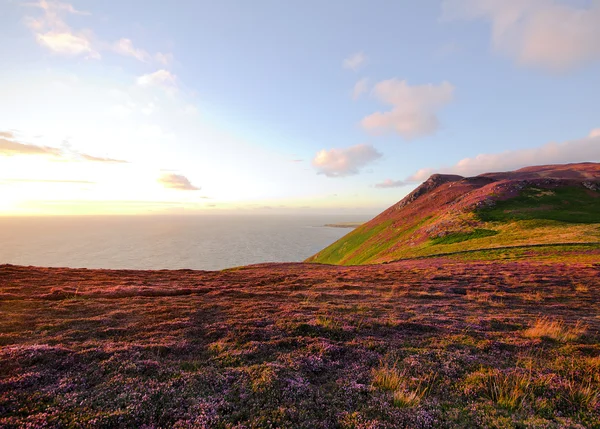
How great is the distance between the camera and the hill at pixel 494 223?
48.1m

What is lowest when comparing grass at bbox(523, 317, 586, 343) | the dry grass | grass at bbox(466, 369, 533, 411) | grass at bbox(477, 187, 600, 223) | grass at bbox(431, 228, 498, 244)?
grass at bbox(431, 228, 498, 244)

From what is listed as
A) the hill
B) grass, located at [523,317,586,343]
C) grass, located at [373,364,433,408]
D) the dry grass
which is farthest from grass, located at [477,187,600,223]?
the dry grass

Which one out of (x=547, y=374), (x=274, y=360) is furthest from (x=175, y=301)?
(x=547, y=374)

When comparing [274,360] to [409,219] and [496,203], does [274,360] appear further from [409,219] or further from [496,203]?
[409,219]

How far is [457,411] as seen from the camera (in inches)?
270

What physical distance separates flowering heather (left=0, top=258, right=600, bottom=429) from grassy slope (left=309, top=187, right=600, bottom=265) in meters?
35.4

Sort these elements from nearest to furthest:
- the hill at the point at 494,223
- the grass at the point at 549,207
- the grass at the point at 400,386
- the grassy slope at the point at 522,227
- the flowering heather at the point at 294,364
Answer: the flowering heather at the point at 294,364
the grass at the point at 400,386
the hill at the point at 494,223
the grassy slope at the point at 522,227
the grass at the point at 549,207

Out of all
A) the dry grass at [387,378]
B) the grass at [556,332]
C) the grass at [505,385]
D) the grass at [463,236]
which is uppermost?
the dry grass at [387,378]

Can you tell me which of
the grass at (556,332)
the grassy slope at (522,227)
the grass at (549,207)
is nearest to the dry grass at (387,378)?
the grass at (556,332)

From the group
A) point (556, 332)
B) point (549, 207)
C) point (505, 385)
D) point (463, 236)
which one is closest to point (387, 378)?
point (505, 385)

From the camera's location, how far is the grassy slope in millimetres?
48781

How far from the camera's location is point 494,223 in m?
62.2

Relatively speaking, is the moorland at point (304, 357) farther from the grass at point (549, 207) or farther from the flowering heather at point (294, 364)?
the grass at point (549, 207)

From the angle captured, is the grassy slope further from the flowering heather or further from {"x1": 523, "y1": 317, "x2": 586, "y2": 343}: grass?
{"x1": 523, "y1": 317, "x2": 586, "y2": 343}: grass
